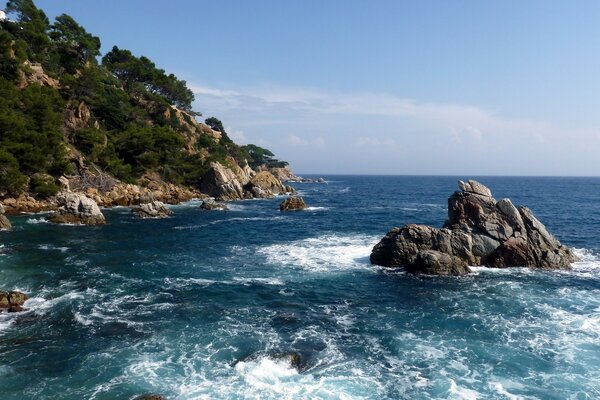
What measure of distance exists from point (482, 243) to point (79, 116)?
81.9 meters

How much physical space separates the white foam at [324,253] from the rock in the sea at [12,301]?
1973 cm

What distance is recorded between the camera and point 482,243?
3703 centimetres

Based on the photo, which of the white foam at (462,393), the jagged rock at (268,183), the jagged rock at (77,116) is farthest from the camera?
the jagged rock at (268,183)

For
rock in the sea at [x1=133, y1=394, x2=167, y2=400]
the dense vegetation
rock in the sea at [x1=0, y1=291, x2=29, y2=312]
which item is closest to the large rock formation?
rock in the sea at [x1=133, y1=394, x2=167, y2=400]

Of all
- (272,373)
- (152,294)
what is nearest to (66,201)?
(152,294)

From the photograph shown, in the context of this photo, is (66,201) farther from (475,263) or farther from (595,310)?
(595,310)

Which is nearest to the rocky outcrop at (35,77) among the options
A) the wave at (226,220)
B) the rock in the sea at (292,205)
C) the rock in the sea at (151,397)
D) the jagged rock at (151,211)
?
the jagged rock at (151,211)

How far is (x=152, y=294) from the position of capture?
28.7 metres

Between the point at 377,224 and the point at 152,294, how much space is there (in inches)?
1661

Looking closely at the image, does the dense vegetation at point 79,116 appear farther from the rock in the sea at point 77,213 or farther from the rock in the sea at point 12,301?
the rock in the sea at point 12,301

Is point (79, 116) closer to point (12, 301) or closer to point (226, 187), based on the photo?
point (226, 187)

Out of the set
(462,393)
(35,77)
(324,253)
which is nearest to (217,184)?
(35,77)

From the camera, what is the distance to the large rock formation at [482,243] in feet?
119

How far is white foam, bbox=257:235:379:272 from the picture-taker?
37906 mm
